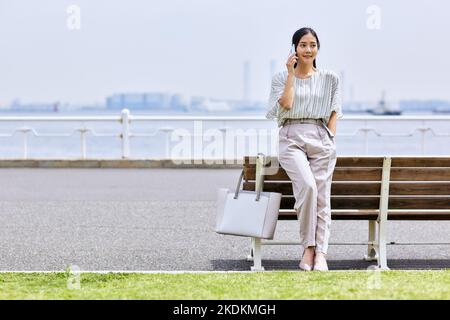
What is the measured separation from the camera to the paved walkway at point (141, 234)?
8.12 m

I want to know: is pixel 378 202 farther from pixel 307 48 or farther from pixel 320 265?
pixel 307 48

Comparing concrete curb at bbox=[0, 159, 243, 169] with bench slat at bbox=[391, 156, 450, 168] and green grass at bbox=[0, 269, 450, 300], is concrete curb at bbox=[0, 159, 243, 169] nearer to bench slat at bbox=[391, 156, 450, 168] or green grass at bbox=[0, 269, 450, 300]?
bench slat at bbox=[391, 156, 450, 168]

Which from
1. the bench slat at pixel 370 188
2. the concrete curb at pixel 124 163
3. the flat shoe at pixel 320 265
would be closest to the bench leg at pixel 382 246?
the bench slat at pixel 370 188

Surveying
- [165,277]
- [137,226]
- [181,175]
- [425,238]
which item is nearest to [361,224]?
[425,238]

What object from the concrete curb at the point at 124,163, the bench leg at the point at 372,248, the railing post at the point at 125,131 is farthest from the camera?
the concrete curb at the point at 124,163

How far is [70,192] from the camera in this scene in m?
14.8

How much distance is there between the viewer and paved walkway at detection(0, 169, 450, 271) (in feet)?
26.6

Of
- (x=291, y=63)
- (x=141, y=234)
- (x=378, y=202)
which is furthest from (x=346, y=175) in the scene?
(x=141, y=234)

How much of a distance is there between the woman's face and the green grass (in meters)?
1.63

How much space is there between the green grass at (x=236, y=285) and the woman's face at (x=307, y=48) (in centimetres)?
163

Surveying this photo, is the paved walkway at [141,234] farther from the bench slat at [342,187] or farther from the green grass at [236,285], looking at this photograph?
the green grass at [236,285]

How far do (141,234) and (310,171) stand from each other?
3119 millimetres
